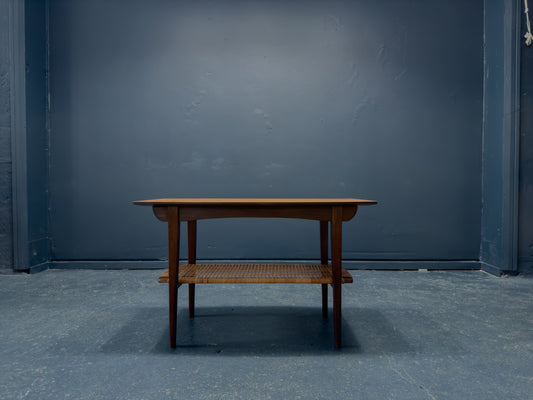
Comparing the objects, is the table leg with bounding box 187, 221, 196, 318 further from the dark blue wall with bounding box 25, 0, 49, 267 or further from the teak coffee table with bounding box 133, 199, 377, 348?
the dark blue wall with bounding box 25, 0, 49, 267

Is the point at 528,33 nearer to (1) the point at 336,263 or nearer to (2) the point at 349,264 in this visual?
(2) the point at 349,264

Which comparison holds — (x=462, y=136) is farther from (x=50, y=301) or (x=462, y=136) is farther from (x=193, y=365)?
(x=50, y=301)

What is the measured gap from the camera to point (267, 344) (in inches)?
55.2

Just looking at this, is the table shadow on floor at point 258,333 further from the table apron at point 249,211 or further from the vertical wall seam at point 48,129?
the vertical wall seam at point 48,129

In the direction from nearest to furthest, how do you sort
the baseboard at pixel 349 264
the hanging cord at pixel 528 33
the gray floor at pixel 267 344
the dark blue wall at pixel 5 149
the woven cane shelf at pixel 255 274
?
the gray floor at pixel 267 344
the woven cane shelf at pixel 255 274
the hanging cord at pixel 528 33
the dark blue wall at pixel 5 149
the baseboard at pixel 349 264

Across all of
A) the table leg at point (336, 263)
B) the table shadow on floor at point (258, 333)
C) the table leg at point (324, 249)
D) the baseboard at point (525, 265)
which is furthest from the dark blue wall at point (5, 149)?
the baseboard at point (525, 265)

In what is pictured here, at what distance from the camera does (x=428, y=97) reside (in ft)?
9.15

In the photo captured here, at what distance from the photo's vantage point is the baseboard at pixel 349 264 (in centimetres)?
276

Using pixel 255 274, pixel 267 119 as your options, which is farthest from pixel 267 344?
pixel 267 119

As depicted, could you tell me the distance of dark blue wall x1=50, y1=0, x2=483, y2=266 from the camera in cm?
278

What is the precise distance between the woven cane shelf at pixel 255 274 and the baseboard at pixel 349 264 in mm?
1278

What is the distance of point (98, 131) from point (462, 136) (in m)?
3.64

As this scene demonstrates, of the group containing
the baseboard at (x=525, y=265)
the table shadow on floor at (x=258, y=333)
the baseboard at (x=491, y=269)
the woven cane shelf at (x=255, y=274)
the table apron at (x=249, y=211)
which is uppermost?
the table apron at (x=249, y=211)

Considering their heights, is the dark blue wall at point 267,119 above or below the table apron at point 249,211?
above
